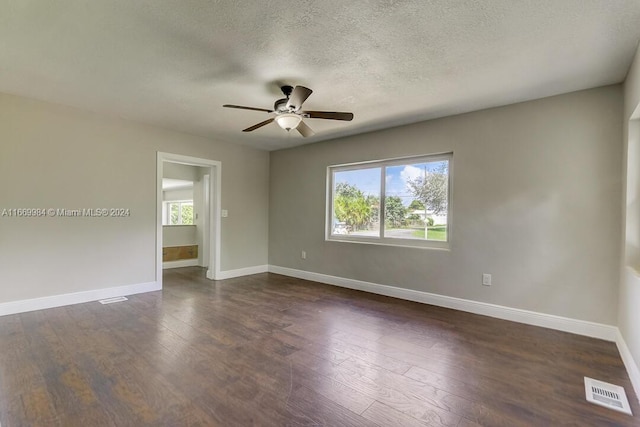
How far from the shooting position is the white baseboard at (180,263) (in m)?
6.46

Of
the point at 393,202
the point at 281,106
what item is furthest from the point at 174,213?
the point at 281,106

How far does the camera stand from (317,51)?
2.39m

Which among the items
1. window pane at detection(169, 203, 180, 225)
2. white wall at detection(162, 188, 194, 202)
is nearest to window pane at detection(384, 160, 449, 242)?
white wall at detection(162, 188, 194, 202)

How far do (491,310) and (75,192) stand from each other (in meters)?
5.31

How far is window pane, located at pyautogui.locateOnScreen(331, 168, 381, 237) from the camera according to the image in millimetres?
4746

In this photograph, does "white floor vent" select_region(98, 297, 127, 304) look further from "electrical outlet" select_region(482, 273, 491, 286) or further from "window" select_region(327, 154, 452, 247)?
"electrical outlet" select_region(482, 273, 491, 286)

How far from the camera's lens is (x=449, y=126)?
3.87m

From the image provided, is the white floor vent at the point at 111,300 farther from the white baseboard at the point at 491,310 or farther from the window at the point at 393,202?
the window at the point at 393,202

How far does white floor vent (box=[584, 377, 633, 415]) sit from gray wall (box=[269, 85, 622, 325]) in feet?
3.63

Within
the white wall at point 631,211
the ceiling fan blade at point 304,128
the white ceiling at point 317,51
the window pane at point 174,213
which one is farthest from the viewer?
the window pane at point 174,213

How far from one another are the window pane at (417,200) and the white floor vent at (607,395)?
2068 mm

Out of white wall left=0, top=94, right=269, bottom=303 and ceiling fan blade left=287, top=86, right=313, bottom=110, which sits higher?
ceiling fan blade left=287, top=86, right=313, bottom=110

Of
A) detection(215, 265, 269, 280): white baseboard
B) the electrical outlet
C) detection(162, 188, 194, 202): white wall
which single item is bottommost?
detection(215, 265, 269, 280): white baseboard

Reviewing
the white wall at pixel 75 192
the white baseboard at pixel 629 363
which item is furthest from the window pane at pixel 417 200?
the white wall at pixel 75 192
